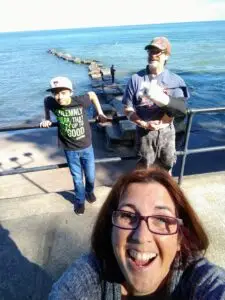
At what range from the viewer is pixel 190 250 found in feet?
4.95

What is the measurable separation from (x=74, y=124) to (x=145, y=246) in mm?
2045

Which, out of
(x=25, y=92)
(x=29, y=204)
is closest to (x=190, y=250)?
(x=29, y=204)

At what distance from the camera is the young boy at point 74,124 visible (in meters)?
3.05

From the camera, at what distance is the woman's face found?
130cm

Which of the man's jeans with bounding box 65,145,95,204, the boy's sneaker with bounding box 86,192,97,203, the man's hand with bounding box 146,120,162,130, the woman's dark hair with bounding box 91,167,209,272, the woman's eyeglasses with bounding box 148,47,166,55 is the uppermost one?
the woman's eyeglasses with bounding box 148,47,166,55

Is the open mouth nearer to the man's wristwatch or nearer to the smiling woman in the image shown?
the smiling woman

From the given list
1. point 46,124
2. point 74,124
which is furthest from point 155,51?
point 46,124

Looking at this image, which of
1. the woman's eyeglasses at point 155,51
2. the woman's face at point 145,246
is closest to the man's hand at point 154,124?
the woman's eyeglasses at point 155,51

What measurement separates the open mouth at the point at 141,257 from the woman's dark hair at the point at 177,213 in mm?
208

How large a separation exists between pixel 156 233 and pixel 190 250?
0.29m

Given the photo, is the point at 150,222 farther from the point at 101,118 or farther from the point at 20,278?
the point at 101,118

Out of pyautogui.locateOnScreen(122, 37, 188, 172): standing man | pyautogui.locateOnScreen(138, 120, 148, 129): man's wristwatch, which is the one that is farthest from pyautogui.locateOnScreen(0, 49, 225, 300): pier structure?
pyautogui.locateOnScreen(138, 120, 148, 129): man's wristwatch

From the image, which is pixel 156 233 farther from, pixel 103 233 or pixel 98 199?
pixel 98 199

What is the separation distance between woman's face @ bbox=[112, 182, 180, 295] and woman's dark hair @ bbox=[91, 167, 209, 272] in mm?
47
